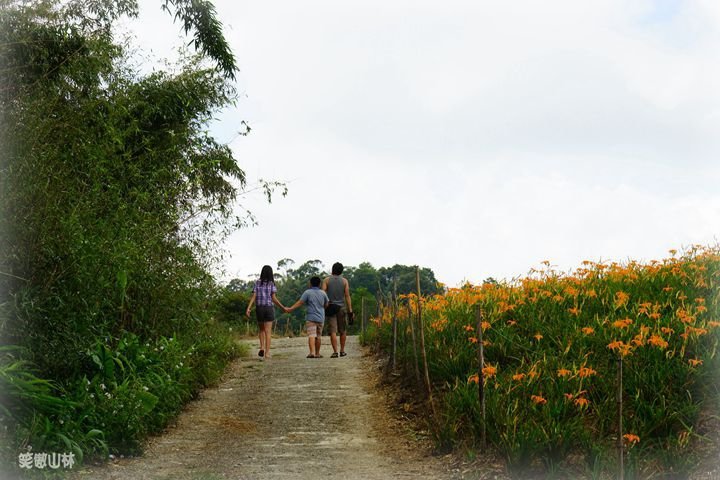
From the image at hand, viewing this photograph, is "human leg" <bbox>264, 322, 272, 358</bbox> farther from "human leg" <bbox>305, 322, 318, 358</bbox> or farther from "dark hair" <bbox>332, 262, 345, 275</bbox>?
"dark hair" <bbox>332, 262, 345, 275</bbox>

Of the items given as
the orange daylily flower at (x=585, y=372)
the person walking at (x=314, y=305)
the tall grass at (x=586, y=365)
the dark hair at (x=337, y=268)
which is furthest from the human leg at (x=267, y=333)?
the orange daylily flower at (x=585, y=372)

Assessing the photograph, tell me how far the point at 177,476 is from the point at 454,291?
549 cm

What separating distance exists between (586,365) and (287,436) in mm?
3190

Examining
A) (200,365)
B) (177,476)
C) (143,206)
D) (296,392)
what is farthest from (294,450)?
(143,206)

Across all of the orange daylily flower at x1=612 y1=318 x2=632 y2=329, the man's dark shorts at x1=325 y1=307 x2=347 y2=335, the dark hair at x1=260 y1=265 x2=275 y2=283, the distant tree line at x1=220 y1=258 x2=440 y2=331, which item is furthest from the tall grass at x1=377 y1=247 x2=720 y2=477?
the distant tree line at x1=220 y1=258 x2=440 y2=331

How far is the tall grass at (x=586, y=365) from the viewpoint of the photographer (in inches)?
254

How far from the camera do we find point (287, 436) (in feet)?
27.3

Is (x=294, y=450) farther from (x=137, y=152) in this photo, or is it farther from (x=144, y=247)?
(x=137, y=152)

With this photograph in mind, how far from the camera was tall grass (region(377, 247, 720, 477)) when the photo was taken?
6445 mm

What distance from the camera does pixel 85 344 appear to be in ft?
25.6

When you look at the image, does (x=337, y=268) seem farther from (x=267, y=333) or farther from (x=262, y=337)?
(x=262, y=337)

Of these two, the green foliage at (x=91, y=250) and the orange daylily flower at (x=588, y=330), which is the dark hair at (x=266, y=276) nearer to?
the green foliage at (x=91, y=250)

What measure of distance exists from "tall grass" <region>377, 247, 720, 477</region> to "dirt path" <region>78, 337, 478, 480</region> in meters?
0.65

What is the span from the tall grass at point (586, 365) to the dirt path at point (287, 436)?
65 cm
